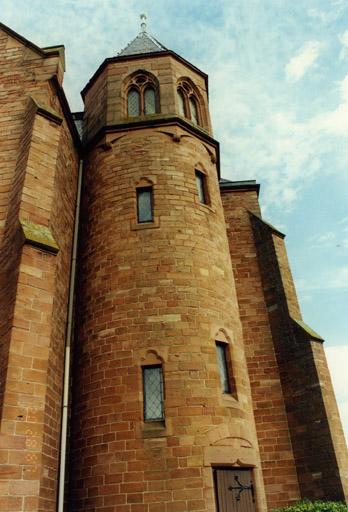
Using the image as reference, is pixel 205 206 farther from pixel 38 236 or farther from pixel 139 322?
pixel 38 236

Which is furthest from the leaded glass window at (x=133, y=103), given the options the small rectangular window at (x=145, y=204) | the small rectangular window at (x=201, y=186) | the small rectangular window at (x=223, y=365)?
the small rectangular window at (x=223, y=365)

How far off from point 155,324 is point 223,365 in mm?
1844

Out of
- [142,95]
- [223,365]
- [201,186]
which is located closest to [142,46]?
[142,95]

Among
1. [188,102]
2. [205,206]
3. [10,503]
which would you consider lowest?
[10,503]

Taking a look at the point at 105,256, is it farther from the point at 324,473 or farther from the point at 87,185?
the point at 324,473

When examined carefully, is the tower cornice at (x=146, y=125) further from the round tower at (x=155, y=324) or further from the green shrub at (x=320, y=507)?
the green shrub at (x=320, y=507)

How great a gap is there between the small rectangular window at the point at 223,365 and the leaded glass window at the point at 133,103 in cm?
768

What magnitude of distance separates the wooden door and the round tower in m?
0.03

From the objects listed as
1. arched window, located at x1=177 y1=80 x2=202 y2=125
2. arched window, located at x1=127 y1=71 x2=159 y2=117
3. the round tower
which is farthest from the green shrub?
arched window, located at x1=127 y1=71 x2=159 y2=117

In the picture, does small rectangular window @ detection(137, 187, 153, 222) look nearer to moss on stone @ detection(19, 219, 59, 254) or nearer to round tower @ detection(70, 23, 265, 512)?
round tower @ detection(70, 23, 265, 512)

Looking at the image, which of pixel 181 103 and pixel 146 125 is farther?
pixel 181 103

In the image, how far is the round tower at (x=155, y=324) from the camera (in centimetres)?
878

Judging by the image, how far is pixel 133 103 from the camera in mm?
14438

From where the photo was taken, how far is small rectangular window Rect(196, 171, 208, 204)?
42.9 feet
